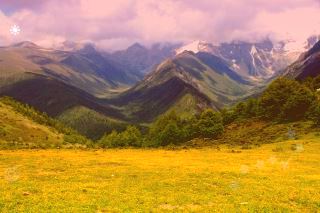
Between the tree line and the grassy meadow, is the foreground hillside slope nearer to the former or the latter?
the tree line

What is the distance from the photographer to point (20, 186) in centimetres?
3959

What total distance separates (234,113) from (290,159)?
10994 centimetres

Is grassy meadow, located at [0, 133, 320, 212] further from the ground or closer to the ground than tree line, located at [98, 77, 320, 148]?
closer to the ground

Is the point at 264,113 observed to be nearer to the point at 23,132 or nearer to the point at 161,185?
the point at 23,132

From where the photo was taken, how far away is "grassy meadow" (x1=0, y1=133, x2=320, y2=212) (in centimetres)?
3278

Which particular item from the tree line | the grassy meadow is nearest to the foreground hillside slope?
the tree line

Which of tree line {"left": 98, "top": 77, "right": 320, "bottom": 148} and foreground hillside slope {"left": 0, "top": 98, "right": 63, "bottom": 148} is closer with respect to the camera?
tree line {"left": 98, "top": 77, "right": 320, "bottom": 148}

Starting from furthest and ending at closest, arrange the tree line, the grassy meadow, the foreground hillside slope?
1. the foreground hillside slope
2. the tree line
3. the grassy meadow

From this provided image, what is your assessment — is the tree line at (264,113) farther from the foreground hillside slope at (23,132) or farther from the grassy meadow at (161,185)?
the grassy meadow at (161,185)

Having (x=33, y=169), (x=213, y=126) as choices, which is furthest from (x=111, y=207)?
(x=213, y=126)

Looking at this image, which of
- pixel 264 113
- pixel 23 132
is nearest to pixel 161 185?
pixel 264 113

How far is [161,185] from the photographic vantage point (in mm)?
41688

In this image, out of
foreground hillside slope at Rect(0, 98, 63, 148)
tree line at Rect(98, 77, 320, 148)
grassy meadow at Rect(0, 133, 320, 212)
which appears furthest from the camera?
foreground hillside slope at Rect(0, 98, 63, 148)

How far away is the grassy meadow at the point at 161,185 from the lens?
108ft
